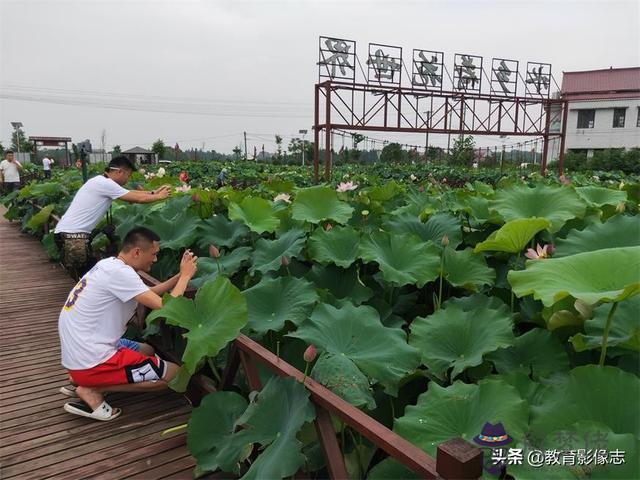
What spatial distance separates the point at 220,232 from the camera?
329cm

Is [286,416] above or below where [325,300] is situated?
below

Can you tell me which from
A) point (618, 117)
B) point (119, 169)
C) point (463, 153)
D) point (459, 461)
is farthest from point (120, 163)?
point (618, 117)

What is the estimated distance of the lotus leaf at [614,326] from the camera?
1433 millimetres

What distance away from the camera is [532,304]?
6.39ft

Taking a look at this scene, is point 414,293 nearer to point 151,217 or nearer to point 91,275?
point 91,275

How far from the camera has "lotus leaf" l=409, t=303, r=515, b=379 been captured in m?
1.65

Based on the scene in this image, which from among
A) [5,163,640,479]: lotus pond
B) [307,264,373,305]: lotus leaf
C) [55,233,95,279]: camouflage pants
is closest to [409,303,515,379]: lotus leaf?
[5,163,640,479]: lotus pond

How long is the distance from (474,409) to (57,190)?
735 centimetres

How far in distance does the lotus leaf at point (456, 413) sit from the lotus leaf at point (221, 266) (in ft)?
4.70

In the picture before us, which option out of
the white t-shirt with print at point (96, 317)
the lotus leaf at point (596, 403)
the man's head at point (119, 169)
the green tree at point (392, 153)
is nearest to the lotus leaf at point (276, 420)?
the lotus leaf at point (596, 403)

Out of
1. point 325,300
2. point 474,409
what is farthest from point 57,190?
point 474,409

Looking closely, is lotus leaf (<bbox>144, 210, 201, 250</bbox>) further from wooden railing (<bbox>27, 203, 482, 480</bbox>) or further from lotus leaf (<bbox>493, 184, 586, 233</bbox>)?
lotus leaf (<bbox>493, 184, 586, 233</bbox>)

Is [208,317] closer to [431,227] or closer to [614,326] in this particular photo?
[431,227]

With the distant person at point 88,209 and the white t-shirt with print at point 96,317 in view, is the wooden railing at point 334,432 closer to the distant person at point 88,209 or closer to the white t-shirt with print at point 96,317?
the white t-shirt with print at point 96,317
